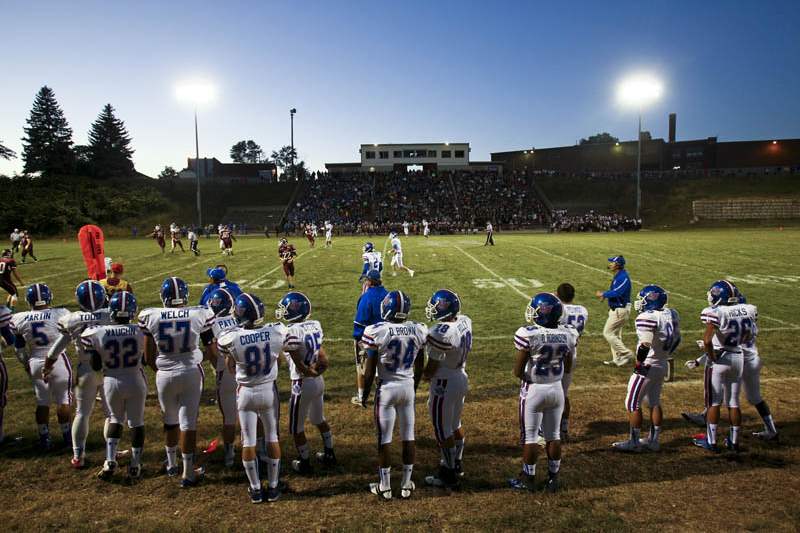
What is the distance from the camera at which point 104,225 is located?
5566 cm

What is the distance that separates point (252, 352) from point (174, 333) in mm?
1014

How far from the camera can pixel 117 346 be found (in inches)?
207

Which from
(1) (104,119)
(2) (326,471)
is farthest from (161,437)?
(1) (104,119)

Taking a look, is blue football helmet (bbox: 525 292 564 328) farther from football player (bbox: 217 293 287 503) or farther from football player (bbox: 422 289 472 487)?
football player (bbox: 217 293 287 503)

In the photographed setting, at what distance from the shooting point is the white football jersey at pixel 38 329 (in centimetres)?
604

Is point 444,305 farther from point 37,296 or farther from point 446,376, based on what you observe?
point 37,296

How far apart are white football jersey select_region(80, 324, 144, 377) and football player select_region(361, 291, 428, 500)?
2.47m

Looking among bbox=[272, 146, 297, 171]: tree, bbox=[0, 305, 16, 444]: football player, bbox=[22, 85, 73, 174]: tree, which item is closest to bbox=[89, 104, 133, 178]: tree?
bbox=[22, 85, 73, 174]: tree

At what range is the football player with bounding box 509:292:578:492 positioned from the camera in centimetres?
492

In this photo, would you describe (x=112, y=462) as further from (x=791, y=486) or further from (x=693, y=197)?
(x=693, y=197)

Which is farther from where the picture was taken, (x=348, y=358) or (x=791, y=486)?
(x=348, y=358)

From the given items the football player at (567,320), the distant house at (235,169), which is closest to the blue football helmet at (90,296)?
the football player at (567,320)

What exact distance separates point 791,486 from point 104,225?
62885 millimetres

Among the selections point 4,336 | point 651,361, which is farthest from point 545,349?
point 4,336
